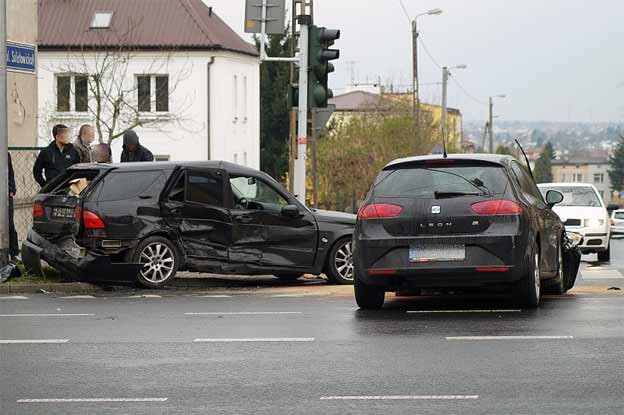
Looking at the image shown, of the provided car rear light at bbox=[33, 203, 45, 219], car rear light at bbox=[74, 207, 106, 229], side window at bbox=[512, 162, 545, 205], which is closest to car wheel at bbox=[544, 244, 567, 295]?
side window at bbox=[512, 162, 545, 205]

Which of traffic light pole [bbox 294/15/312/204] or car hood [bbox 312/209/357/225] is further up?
traffic light pole [bbox 294/15/312/204]

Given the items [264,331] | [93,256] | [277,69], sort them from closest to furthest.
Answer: [264,331], [93,256], [277,69]

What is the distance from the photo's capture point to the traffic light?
21.1 meters

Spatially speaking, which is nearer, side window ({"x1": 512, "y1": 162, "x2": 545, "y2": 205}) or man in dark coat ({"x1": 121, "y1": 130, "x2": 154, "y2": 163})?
side window ({"x1": 512, "y1": 162, "x2": 545, "y2": 205})

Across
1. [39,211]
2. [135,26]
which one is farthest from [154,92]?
[39,211]

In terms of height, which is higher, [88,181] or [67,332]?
[88,181]

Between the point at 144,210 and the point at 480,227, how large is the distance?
5129 mm

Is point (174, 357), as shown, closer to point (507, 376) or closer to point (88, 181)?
point (507, 376)

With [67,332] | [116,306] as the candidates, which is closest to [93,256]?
[116,306]

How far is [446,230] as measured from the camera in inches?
485

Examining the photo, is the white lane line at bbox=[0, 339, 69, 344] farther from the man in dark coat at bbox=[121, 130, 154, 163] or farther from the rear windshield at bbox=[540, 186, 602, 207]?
the rear windshield at bbox=[540, 186, 602, 207]

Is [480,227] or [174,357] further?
[480,227]

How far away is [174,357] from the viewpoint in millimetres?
9797

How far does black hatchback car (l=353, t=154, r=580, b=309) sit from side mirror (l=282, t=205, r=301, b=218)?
399 cm
